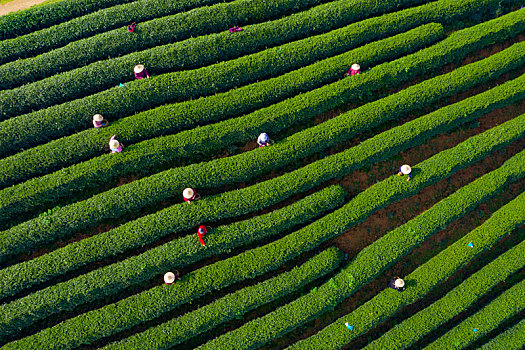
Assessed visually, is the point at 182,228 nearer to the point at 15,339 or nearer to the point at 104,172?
the point at 104,172

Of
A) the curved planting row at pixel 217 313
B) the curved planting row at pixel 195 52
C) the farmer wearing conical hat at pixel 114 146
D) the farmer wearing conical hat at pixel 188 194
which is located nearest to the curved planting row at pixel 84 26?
the curved planting row at pixel 195 52

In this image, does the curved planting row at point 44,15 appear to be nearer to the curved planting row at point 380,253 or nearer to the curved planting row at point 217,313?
the curved planting row at point 217,313

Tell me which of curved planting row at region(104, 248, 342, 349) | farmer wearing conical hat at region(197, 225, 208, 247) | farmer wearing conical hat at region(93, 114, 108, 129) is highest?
farmer wearing conical hat at region(93, 114, 108, 129)

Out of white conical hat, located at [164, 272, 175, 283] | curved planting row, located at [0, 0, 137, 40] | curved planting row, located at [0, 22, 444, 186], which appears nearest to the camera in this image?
white conical hat, located at [164, 272, 175, 283]

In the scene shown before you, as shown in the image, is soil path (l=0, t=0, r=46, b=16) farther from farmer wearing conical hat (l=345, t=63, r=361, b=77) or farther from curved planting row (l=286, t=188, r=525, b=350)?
curved planting row (l=286, t=188, r=525, b=350)

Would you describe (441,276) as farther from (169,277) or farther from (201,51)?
(201,51)

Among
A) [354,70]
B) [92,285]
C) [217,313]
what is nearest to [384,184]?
[354,70]

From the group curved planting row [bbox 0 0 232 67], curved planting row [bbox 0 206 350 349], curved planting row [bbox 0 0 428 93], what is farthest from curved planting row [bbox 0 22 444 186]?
→ curved planting row [bbox 0 206 350 349]
